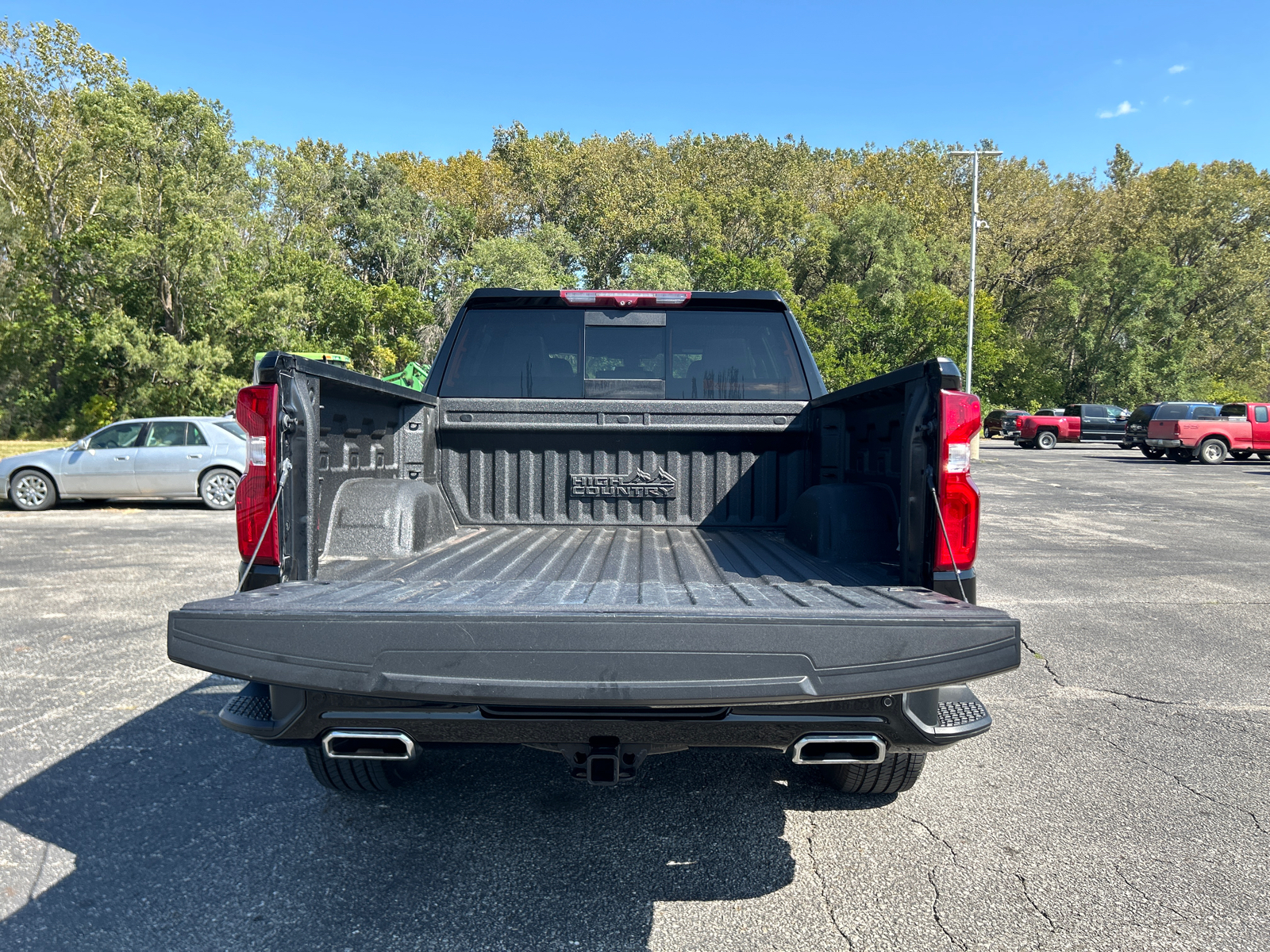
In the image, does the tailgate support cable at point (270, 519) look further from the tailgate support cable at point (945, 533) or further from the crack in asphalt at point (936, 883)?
the crack in asphalt at point (936, 883)

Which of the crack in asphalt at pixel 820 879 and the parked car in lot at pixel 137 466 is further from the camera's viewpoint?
the parked car in lot at pixel 137 466

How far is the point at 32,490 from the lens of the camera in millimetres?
12836

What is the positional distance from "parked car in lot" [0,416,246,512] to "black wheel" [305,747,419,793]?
11153 millimetres

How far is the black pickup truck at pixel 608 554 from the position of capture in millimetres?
2010

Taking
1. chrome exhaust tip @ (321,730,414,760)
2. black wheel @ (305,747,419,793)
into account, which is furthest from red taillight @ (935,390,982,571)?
black wheel @ (305,747,419,793)

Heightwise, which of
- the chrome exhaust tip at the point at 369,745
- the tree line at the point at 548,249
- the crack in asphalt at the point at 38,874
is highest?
the tree line at the point at 548,249

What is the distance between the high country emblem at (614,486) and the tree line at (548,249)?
25761mm

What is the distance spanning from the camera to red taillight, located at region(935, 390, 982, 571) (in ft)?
8.00

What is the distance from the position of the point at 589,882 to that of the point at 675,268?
39269mm

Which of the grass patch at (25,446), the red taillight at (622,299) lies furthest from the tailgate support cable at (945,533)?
the grass patch at (25,446)

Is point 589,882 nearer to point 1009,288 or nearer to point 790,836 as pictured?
point 790,836

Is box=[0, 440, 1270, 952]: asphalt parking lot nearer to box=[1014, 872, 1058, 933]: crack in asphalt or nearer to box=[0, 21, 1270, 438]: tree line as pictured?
box=[1014, 872, 1058, 933]: crack in asphalt

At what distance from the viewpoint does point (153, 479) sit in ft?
42.3

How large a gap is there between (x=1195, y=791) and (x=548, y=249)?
43.9 meters
